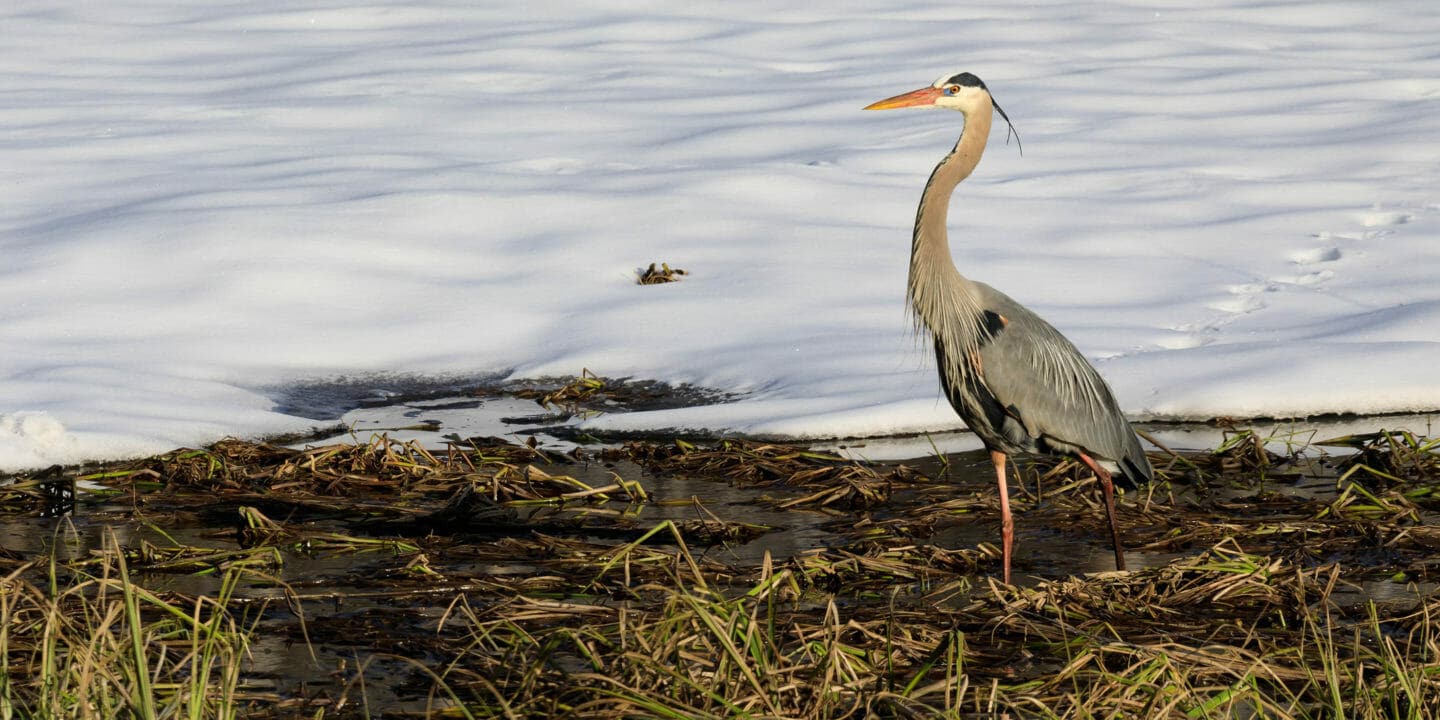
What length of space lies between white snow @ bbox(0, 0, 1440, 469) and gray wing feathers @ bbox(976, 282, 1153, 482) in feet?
5.23

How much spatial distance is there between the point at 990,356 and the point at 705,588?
6.51ft

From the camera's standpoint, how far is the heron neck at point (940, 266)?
5.33 m

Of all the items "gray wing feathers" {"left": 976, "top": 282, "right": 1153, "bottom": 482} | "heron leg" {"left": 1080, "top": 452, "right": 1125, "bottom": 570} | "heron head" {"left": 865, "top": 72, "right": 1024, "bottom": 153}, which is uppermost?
"heron head" {"left": 865, "top": 72, "right": 1024, "bottom": 153}

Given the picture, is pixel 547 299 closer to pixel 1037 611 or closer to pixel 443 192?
pixel 443 192

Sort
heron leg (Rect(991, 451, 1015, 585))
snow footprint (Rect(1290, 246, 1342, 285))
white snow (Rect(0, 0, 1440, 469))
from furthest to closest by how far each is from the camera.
Answer: snow footprint (Rect(1290, 246, 1342, 285))
white snow (Rect(0, 0, 1440, 469))
heron leg (Rect(991, 451, 1015, 585))

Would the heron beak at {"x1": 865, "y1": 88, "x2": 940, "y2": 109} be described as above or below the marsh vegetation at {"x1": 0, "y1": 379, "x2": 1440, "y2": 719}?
above

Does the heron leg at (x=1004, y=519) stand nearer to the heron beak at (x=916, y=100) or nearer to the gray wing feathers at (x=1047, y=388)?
the gray wing feathers at (x=1047, y=388)

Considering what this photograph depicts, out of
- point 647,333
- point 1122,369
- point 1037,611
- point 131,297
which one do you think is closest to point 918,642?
point 1037,611

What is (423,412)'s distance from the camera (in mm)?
7547

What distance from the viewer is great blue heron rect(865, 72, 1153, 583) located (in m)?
5.35

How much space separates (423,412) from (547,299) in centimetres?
210

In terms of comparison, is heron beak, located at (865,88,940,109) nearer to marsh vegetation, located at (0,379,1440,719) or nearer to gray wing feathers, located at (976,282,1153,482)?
gray wing feathers, located at (976,282,1153,482)

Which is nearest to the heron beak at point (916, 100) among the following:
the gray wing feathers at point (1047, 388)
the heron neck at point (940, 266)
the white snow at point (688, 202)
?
the heron neck at point (940, 266)

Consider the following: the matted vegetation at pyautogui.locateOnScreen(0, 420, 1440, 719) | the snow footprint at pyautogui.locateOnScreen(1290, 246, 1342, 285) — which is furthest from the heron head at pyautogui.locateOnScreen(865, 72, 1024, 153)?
the snow footprint at pyautogui.locateOnScreen(1290, 246, 1342, 285)
